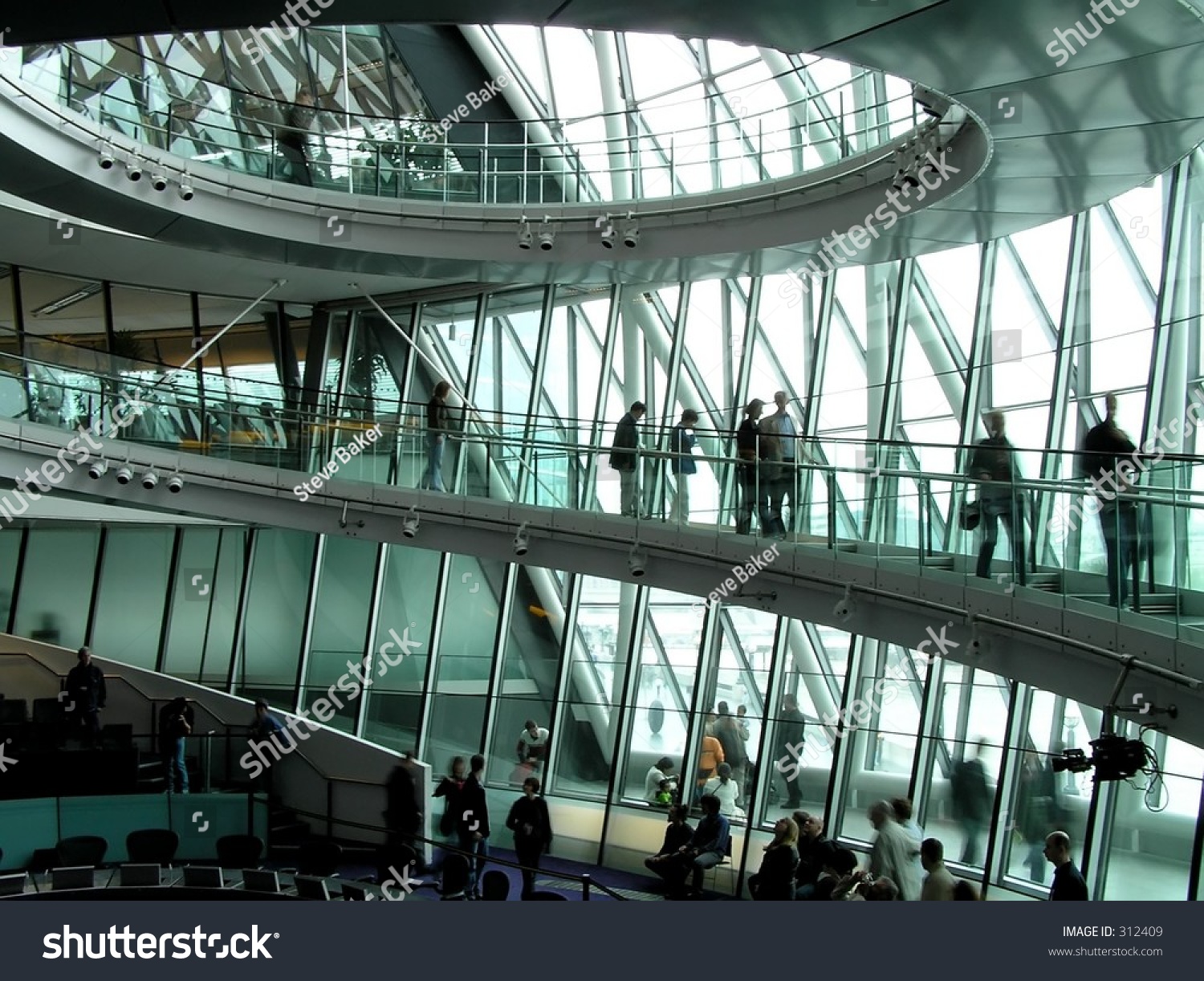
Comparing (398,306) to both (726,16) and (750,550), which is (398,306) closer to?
(750,550)

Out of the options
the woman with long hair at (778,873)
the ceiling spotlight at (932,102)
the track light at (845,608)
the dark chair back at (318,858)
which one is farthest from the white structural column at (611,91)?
the woman with long hair at (778,873)

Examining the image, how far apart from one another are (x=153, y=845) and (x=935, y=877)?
9.06 metres

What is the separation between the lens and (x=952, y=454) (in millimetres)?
13734

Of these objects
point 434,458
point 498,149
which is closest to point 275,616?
point 434,458

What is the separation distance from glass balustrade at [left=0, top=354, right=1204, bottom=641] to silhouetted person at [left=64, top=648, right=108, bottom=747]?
12.1 feet

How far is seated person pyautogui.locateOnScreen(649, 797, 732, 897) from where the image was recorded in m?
13.8

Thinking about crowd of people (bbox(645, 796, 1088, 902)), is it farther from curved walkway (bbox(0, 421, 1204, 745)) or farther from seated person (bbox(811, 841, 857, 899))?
curved walkway (bbox(0, 421, 1204, 745))

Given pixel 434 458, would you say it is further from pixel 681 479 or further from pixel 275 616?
pixel 275 616

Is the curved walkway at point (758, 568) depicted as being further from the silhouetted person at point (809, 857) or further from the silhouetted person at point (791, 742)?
the silhouetted person at point (791, 742)

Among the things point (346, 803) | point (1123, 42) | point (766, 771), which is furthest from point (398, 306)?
point (1123, 42)

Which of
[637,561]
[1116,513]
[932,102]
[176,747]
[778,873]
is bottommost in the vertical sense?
[176,747]

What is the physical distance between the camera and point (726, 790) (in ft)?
56.4

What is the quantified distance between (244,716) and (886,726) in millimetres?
Result: 10031

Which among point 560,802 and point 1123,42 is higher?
point 1123,42
